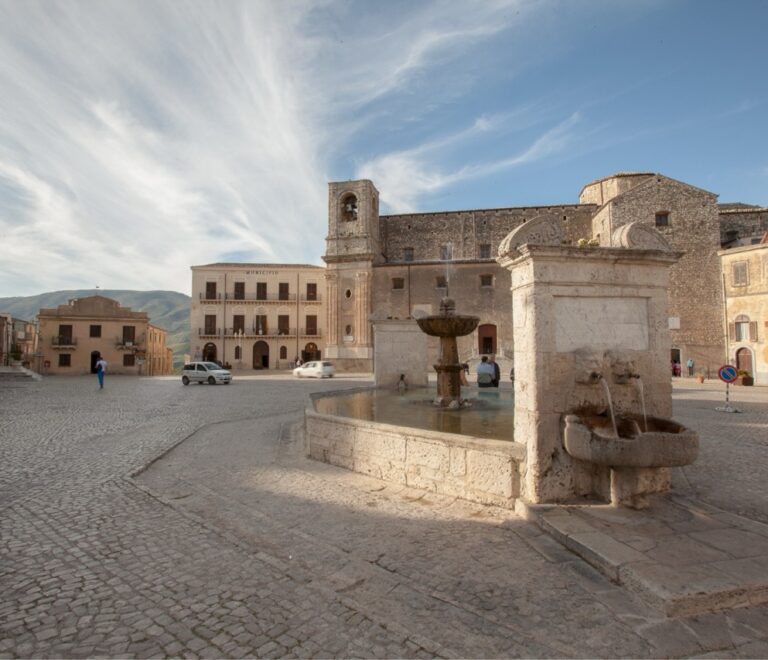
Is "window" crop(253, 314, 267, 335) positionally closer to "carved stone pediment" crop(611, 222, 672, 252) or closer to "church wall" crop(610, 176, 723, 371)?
"church wall" crop(610, 176, 723, 371)

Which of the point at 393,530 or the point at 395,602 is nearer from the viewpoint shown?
the point at 395,602

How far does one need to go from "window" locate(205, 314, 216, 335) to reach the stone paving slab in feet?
133

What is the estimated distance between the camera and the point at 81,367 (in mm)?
34562

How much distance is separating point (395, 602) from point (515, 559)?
40.5 inches

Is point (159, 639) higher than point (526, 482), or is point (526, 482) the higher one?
point (526, 482)

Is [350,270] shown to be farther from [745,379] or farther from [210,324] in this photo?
[745,379]

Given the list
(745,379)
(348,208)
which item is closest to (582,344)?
(745,379)

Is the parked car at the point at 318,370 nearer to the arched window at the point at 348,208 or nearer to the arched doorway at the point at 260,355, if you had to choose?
the arched window at the point at 348,208

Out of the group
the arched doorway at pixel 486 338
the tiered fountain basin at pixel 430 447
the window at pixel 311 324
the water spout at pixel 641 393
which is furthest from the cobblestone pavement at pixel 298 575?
the window at pixel 311 324

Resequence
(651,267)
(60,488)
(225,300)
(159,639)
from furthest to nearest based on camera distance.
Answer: (225,300) < (60,488) < (651,267) < (159,639)

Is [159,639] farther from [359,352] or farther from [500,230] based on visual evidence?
[500,230]

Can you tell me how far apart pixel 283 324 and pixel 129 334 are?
12175mm

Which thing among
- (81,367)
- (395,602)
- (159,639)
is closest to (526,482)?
(395,602)

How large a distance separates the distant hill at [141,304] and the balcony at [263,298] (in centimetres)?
10822
